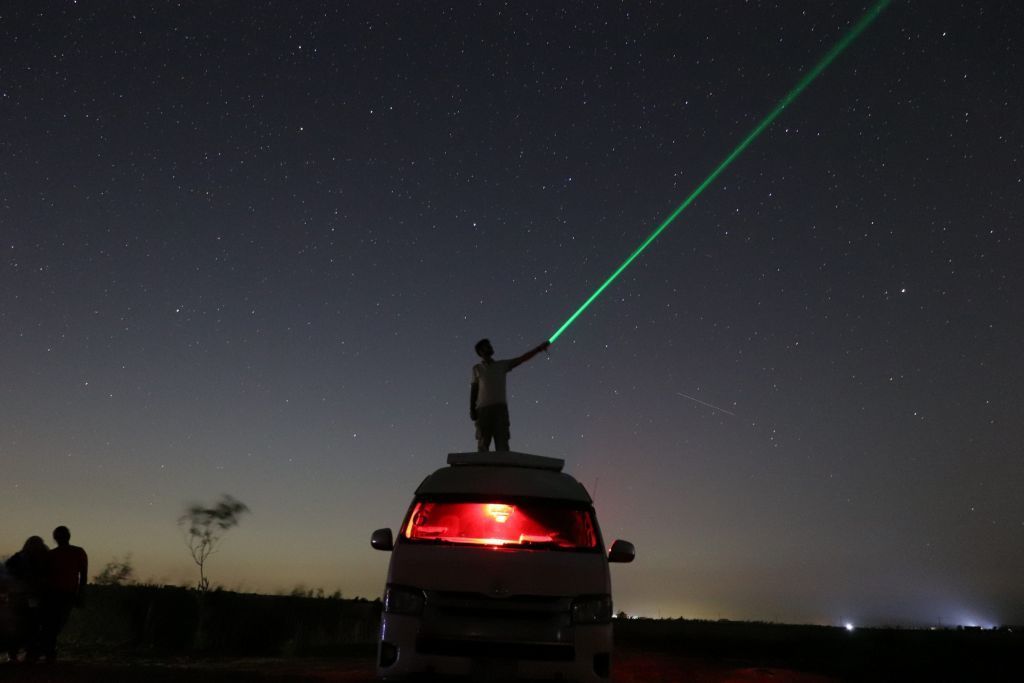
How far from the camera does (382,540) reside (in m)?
7.88

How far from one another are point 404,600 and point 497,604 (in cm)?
78

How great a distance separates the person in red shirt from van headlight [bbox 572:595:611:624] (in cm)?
966

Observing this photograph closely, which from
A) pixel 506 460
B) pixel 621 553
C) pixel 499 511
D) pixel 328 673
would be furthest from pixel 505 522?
pixel 328 673

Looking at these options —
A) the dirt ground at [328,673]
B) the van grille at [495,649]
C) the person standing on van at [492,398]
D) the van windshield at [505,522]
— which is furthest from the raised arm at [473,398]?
the van grille at [495,649]

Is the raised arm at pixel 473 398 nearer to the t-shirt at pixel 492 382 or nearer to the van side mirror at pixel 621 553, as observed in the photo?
the t-shirt at pixel 492 382

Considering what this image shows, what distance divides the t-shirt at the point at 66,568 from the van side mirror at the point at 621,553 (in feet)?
31.1

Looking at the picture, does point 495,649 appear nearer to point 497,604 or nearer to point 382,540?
point 497,604

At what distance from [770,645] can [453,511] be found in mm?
10858

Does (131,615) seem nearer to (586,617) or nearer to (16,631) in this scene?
(16,631)

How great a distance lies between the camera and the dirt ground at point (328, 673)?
35.1ft

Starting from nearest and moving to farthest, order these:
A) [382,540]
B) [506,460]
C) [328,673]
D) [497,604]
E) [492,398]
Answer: [497,604] → [382,540] → [506,460] → [328,673] → [492,398]

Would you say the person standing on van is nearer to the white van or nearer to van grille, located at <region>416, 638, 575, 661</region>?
the white van

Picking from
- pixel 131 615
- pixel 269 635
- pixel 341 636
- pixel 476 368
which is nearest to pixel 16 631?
pixel 476 368

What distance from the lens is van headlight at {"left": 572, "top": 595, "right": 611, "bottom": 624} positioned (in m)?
6.98
